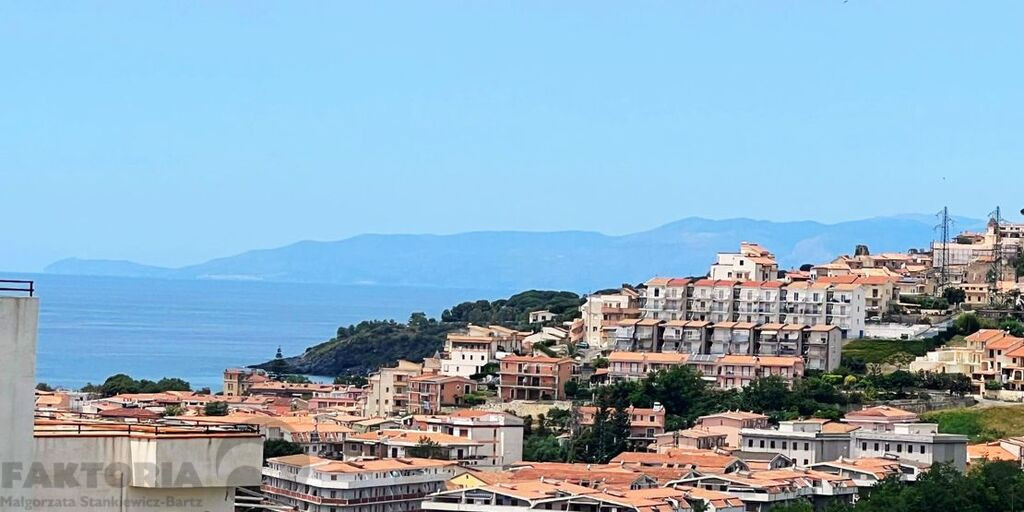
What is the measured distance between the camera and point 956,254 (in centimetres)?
6794

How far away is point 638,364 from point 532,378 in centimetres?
284

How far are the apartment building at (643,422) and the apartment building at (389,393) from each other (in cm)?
740

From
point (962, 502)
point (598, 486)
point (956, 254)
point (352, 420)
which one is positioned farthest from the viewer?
point (956, 254)

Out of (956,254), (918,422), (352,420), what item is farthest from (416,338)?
(918,422)

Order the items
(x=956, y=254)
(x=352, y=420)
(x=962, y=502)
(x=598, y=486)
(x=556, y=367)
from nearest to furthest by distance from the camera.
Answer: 1. (x=962, y=502)
2. (x=598, y=486)
3. (x=352, y=420)
4. (x=556, y=367)
5. (x=956, y=254)

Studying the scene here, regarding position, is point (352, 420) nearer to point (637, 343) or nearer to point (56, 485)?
point (637, 343)

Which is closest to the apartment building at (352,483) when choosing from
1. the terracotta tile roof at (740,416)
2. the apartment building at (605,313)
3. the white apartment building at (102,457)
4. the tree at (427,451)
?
the tree at (427,451)

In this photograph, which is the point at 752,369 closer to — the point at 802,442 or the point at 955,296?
the point at 802,442

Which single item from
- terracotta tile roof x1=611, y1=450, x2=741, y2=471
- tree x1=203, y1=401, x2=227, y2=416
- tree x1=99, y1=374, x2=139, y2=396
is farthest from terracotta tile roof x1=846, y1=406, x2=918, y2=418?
tree x1=99, y1=374, x2=139, y2=396

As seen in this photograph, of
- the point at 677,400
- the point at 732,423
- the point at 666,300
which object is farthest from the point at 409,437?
the point at 666,300

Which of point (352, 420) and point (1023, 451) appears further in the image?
point (352, 420)

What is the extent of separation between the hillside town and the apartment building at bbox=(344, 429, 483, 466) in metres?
0.05

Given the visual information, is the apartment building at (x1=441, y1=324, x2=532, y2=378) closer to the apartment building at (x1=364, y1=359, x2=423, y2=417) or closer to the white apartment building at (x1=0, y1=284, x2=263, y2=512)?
the apartment building at (x1=364, y1=359, x2=423, y2=417)

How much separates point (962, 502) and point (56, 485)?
28.5 meters
